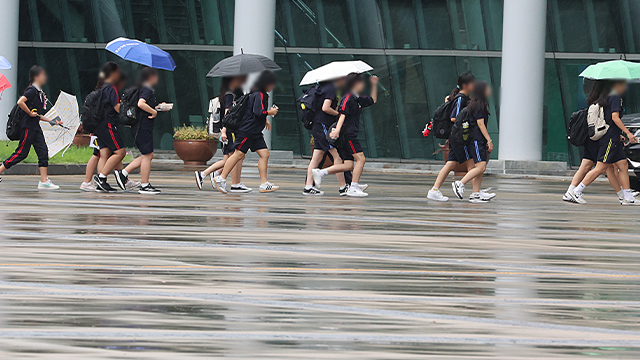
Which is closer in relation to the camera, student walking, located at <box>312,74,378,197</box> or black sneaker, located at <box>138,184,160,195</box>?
black sneaker, located at <box>138,184,160,195</box>

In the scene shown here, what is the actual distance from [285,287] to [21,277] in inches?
67.6

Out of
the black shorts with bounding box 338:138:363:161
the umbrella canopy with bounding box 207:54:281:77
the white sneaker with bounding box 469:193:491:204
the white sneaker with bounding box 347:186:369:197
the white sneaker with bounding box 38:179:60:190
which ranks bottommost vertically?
the white sneaker with bounding box 469:193:491:204

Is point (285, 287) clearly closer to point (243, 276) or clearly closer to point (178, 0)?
point (243, 276)

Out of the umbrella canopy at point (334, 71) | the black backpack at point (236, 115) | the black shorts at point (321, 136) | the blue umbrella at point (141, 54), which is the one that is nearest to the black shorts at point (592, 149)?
the umbrella canopy at point (334, 71)

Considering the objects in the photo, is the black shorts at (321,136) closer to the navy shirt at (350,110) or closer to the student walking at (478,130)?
the navy shirt at (350,110)

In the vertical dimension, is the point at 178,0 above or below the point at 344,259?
above

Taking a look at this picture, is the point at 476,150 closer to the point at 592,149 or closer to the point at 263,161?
the point at 592,149

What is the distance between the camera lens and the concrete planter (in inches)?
1057

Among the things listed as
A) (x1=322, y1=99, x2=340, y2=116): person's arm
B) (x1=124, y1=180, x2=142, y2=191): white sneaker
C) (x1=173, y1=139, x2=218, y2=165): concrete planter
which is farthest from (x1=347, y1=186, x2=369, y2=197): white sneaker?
(x1=173, y1=139, x2=218, y2=165): concrete planter

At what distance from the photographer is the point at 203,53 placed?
3338 centimetres

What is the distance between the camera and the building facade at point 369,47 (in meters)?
31.6

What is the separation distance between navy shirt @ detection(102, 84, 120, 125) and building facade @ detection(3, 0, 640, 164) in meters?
15.3

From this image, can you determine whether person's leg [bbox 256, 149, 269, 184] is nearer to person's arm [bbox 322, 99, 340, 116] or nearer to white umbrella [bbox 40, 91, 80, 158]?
person's arm [bbox 322, 99, 340, 116]

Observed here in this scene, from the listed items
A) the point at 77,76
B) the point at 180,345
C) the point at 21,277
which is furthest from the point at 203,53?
the point at 180,345
